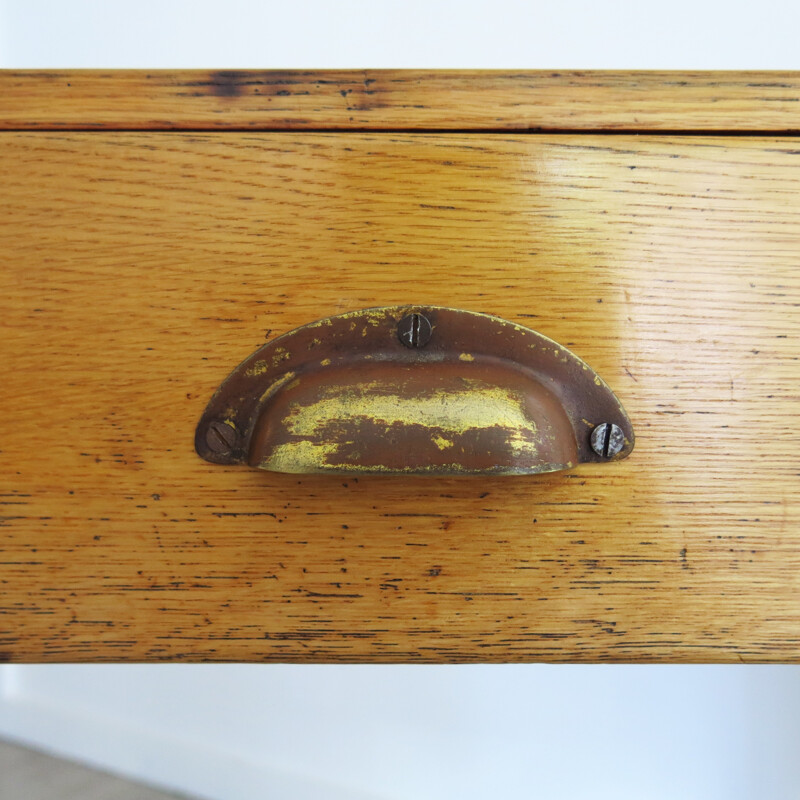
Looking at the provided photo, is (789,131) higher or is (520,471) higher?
(789,131)

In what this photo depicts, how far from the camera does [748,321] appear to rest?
31 cm

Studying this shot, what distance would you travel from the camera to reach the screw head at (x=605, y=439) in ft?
1.00

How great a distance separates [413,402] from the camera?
0.29m

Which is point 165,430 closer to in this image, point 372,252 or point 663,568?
point 372,252

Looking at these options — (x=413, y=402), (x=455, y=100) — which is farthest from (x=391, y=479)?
(x=455, y=100)

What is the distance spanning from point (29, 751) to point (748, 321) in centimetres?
98

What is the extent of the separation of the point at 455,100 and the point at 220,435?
0.17 metres

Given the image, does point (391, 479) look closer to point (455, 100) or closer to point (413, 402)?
point (413, 402)

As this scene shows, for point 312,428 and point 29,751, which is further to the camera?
point 29,751

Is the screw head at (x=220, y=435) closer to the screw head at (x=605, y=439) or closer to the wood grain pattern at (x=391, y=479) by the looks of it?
the wood grain pattern at (x=391, y=479)

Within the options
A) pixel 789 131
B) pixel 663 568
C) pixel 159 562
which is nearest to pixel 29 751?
pixel 159 562

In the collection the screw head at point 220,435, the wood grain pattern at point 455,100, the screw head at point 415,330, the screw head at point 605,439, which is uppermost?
the wood grain pattern at point 455,100

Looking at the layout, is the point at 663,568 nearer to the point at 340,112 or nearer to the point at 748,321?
the point at 748,321

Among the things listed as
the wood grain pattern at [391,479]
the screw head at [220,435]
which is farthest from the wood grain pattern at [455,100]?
the screw head at [220,435]
